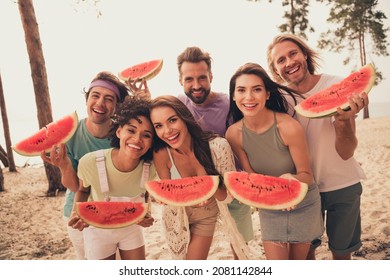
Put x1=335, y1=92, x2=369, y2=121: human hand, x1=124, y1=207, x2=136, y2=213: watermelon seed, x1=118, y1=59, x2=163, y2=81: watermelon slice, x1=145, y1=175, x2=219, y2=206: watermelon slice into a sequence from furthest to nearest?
x1=118, y1=59, x2=163, y2=81: watermelon slice → x1=124, y1=207, x2=136, y2=213: watermelon seed → x1=145, y1=175, x2=219, y2=206: watermelon slice → x1=335, y1=92, x2=369, y2=121: human hand

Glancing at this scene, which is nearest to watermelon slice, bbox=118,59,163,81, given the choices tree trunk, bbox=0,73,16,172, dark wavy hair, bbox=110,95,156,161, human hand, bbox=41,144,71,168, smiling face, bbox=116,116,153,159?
dark wavy hair, bbox=110,95,156,161

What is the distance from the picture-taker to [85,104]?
169 centimetres

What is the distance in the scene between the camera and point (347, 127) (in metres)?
1.40

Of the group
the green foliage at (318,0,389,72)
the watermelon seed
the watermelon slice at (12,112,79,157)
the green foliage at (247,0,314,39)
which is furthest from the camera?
the green foliage at (247,0,314,39)

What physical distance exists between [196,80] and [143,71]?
1.25ft

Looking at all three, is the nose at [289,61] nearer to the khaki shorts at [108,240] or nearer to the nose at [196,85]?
the nose at [196,85]

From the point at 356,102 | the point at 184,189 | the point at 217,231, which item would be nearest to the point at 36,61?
the point at 184,189

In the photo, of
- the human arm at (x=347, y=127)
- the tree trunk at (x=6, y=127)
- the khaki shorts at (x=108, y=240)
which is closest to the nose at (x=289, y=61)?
the human arm at (x=347, y=127)

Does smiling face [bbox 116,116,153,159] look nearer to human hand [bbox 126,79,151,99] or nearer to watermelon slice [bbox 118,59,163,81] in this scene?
human hand [bbox 126,79,151,99]

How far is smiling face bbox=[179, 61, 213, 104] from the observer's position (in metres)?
1.57

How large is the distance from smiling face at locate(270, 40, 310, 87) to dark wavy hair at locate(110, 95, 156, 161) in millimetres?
669

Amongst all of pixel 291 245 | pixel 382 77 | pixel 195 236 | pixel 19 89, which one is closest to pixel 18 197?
pixel 19 89

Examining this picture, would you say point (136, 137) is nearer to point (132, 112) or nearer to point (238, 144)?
point (132, 112)
